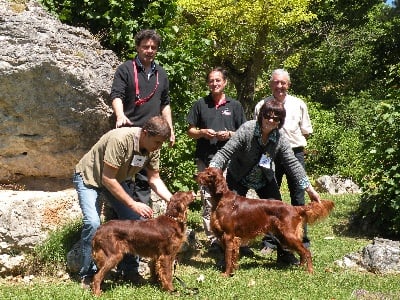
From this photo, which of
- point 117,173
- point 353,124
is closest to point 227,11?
point 353,124

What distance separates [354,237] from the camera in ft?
26.3

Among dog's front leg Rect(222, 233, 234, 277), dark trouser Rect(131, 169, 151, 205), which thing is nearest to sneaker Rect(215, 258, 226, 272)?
dog's front leg Rect(222, 233, 234, 277)

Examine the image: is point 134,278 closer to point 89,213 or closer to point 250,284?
point 89,213

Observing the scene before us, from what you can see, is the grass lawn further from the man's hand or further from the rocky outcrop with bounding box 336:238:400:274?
the man's hand

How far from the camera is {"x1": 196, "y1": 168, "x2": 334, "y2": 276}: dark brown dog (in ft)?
18.7

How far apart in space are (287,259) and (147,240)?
200 cm

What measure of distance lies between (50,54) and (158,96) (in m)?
1.26

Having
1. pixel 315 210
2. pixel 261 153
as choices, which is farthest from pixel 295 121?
pixel 315 210

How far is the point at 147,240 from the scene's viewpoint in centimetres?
496

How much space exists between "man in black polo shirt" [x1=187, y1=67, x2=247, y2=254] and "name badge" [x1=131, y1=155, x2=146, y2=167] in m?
1.34

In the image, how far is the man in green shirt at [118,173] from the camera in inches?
185

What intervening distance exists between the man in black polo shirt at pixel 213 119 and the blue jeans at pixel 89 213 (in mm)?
1196

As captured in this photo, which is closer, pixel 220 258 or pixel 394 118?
pixel 220 258

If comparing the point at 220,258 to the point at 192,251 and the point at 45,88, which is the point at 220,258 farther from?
the point at 45,88
